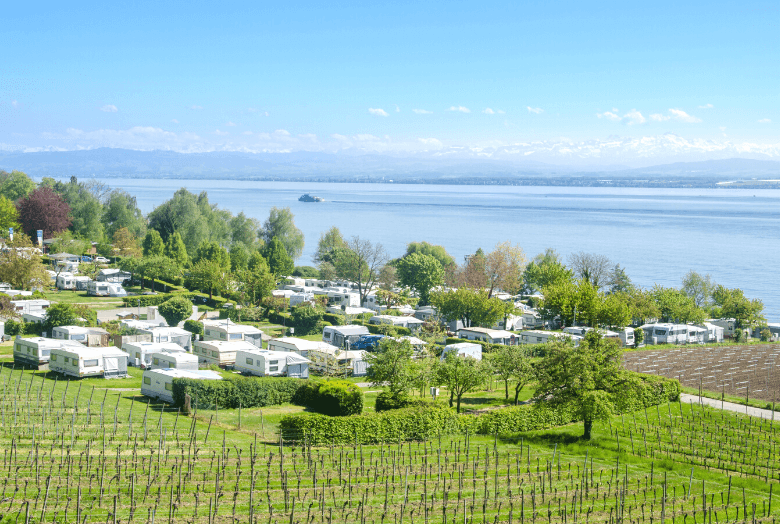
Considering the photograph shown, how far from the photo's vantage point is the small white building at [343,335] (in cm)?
3772

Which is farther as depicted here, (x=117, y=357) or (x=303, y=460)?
(x=117, y=357)

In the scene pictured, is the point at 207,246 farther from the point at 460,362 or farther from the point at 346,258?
the point at 460,362

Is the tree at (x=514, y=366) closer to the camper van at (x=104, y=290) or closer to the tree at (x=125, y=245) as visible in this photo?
the camper van at (x=104, y=290)

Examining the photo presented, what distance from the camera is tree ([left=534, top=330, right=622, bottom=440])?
70.1ft

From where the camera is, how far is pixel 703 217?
190000mm

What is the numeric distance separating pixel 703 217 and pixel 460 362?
185 meters

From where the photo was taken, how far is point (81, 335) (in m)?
31.9

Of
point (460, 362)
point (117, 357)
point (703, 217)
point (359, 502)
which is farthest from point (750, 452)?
point (703, 217)

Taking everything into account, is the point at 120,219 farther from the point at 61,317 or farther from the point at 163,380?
the point at 163,380

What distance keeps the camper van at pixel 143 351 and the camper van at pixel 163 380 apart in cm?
517

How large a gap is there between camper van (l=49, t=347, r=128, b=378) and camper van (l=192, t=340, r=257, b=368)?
15.8 feet

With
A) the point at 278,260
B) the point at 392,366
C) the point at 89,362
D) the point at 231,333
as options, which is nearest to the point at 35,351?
the point at 89,362

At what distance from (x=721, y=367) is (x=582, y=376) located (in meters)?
15.0

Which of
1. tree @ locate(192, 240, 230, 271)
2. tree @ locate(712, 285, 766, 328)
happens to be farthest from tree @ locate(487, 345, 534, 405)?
tree @ locate(192, 240, 230, 271)
